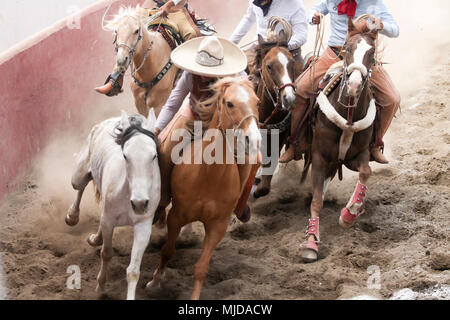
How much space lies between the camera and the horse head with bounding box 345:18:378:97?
18.1 ft

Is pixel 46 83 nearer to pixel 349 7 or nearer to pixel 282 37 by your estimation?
pixel 282 37

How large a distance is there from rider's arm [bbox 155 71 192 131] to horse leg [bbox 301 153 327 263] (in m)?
1.56

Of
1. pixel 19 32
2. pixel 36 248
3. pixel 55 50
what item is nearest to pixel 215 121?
pixel 36 248

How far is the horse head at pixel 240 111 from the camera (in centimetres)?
429

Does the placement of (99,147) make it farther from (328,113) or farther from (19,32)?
(19,32)

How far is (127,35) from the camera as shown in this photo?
6820mm

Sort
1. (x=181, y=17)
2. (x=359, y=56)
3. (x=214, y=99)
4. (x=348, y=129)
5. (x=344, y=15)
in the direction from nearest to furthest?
1. (x=214, y=99)
2. (x=359, y=56)
3. (x=348, y=129)
4. (x=344, y=15)
5. (x=181, y=17)

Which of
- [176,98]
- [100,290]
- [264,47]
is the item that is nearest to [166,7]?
[264,47]

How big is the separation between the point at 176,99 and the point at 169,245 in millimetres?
1159

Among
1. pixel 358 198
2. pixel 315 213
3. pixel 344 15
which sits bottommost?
pixel 315 213

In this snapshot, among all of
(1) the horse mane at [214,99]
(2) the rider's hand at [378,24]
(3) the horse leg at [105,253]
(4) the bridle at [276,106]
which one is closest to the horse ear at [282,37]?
(4) the bridle at [276,106]

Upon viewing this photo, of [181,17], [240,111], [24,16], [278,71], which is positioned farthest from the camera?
[24,16]

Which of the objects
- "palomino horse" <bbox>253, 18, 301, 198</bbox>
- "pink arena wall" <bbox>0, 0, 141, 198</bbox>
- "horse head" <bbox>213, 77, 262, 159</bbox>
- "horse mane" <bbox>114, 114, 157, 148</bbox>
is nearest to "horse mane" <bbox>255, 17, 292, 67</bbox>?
"palomino horse" <bbox>253, 18, 301, 198</bbox>
